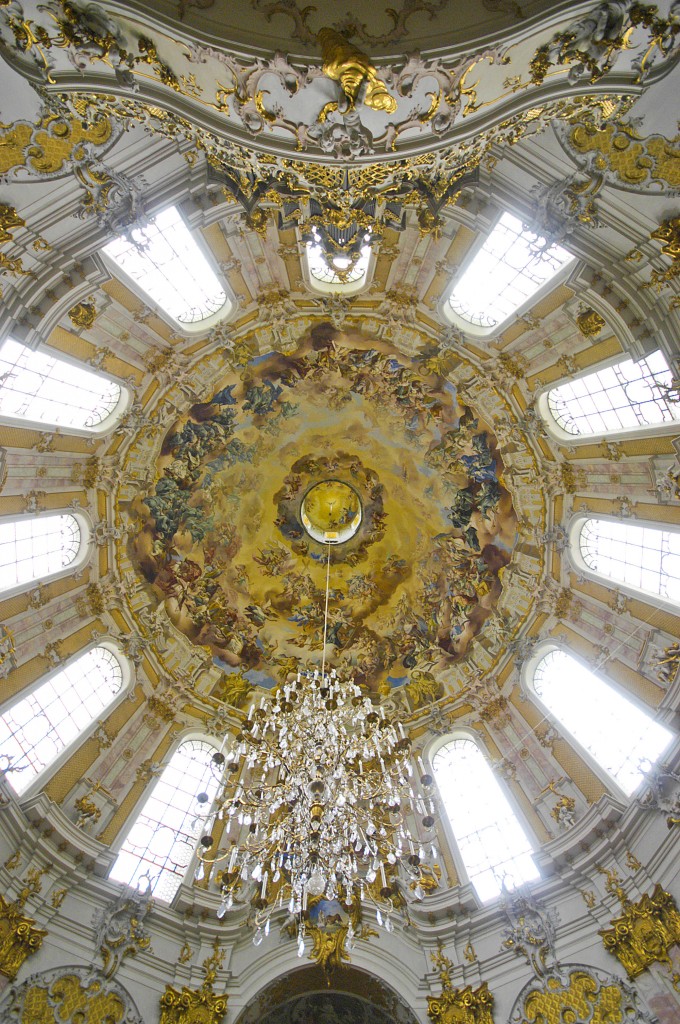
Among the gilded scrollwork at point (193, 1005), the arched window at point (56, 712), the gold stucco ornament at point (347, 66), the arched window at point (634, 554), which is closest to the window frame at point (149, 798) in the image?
the gilded scrollwork at point (193, 1005)

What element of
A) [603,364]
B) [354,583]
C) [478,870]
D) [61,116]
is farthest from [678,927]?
[61,116]

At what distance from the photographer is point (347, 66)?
20.8 feet

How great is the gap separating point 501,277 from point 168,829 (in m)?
13.6

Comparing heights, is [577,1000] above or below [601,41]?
below

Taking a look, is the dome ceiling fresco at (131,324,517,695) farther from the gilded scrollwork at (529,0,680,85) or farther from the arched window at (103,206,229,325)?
the gilded scrollwork at (529,0,680,85)

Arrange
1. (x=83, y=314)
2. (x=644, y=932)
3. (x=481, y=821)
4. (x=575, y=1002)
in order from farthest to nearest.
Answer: (x=481, y=821) → (x=83, y=314) → (x=575, y=1002) → (x=644, y=932)

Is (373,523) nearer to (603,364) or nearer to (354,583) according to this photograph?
(354,583)

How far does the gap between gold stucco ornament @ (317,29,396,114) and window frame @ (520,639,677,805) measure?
1060 cm

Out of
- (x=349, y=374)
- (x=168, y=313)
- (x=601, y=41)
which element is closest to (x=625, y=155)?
(x=601, y=41)

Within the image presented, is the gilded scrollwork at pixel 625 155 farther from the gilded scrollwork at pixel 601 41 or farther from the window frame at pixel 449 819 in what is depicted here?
the window frame at pixel 449 819

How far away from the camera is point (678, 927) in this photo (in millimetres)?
9109

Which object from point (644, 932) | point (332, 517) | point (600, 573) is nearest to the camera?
point (644, 932)

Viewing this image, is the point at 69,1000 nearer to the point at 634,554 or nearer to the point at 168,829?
the point at 168,829

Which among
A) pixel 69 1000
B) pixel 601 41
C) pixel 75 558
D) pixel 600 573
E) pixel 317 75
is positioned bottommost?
pixel 69 1000
